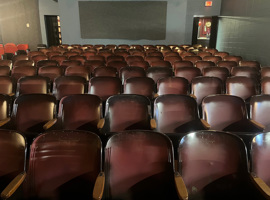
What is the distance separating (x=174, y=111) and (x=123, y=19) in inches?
398

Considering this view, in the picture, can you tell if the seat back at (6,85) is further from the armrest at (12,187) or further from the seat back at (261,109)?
the seat back at (261,109)

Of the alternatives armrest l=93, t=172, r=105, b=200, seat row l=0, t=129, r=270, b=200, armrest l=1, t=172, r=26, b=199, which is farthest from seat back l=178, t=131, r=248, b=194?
armrest l=1, t=172, r=26, b=199

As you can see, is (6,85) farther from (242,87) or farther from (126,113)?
(242,87)

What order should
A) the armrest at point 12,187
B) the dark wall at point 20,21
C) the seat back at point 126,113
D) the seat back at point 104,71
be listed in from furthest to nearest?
the dark wall at point 20,21 → the seat back at point 104,71 → the seat back at point 126,113 → the armrest at point 12,187

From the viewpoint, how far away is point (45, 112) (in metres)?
2.79

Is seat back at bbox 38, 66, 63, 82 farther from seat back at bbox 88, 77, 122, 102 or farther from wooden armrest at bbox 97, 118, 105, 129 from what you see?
wooden armrest at bbox 97, 118, 105, 129

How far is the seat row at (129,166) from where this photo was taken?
5.65 feet

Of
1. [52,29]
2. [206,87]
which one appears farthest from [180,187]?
[52,29]

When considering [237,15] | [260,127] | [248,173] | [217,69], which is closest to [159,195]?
[248,173]

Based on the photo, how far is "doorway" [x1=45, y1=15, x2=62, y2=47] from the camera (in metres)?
14.0

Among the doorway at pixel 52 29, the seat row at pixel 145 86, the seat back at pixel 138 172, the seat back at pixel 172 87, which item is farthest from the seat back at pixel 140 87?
the doorway at pixel 52 29

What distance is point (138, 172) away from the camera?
5.72 feet

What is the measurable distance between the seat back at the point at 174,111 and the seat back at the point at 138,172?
39.8 inches

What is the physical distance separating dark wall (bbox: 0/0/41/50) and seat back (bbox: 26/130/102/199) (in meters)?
13.1
